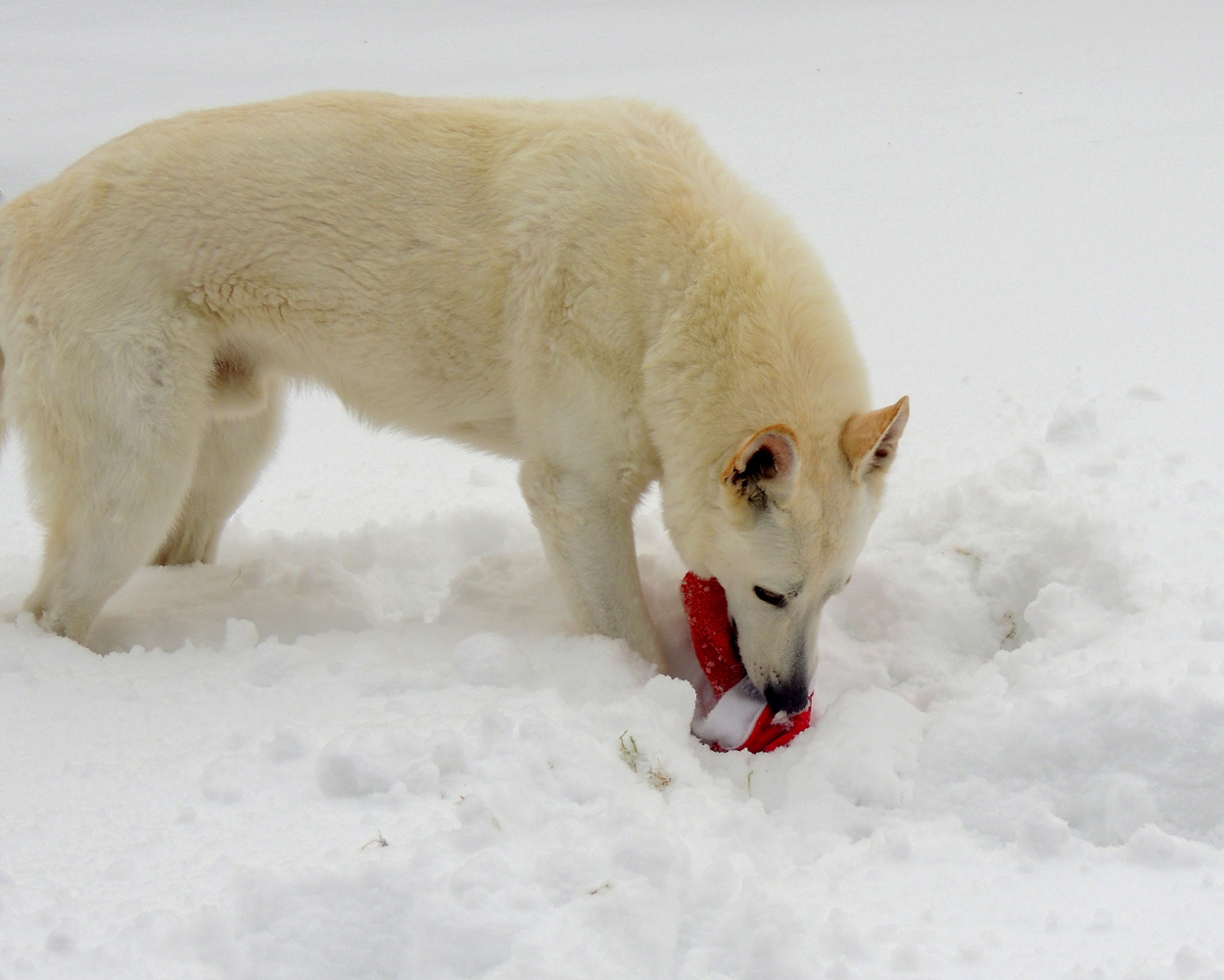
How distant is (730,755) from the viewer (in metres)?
2.99

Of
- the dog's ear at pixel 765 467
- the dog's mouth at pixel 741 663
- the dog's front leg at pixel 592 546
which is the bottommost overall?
the dog's mouth at pixel 741 663

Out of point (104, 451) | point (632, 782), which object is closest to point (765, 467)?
point (632, 782)

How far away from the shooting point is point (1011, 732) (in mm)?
2652

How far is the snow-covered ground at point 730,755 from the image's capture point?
6.41 ft

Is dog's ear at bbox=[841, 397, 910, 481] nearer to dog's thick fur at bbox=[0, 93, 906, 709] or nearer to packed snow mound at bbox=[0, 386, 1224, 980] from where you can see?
dog's thick fur at bbox=[0, 93, 906, 709]

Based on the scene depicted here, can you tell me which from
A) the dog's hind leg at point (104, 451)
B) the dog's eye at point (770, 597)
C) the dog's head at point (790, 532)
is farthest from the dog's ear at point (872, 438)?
the dog's hind leg at point (104, 451)

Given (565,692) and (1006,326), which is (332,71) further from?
(565,692)

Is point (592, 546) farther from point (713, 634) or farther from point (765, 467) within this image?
point (765, 467)

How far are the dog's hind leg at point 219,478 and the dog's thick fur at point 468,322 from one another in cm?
52

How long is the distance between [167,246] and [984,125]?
7650 millimetres

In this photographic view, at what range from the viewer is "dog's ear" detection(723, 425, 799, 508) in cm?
276

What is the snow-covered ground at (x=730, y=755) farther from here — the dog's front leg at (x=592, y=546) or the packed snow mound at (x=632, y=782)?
the dog's front leg at (x=592, y=546)

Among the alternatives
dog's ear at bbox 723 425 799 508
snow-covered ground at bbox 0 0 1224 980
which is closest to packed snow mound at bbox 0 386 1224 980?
snow-covered ground at bbox 0 0 1224 980

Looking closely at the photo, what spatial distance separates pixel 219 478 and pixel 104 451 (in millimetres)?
881
